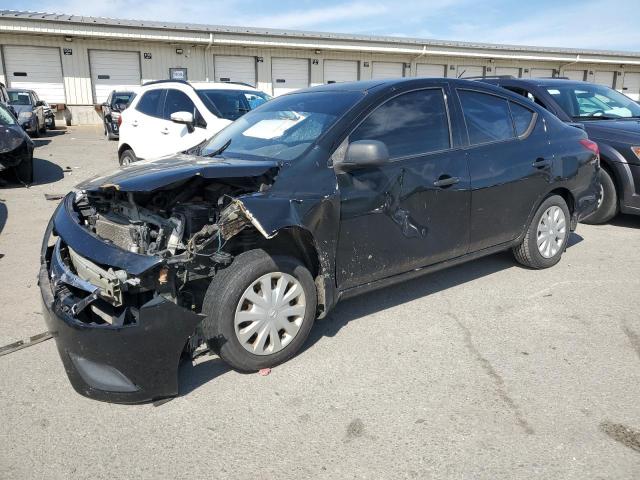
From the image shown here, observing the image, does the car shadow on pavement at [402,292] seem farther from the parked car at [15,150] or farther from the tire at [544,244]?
the parked car at [15,150]

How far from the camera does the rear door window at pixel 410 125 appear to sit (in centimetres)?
363

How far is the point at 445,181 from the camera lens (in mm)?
3865

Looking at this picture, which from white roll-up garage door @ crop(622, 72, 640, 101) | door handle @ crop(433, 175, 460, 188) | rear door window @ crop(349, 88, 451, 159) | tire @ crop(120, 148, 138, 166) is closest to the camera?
rear door window @ crop(349, 88, 451, 159)

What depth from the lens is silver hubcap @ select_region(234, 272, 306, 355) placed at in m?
3.05

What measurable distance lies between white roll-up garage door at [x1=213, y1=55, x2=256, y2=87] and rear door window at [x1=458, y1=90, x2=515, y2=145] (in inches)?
839

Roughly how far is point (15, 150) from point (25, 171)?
518 millimetres

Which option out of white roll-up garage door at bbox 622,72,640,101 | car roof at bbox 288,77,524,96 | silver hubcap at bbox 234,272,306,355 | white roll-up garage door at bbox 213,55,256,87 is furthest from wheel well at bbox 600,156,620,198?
white roll-up garage door at bbox 622,72,640,101

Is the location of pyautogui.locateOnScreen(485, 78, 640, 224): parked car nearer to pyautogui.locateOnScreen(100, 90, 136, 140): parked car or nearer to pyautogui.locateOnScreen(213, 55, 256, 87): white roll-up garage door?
pyautogui.locateOnScreen(100, 90, 136, 140): parked car

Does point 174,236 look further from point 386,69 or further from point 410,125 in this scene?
point 386,69

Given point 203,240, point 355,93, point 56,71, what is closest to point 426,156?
point 355,93

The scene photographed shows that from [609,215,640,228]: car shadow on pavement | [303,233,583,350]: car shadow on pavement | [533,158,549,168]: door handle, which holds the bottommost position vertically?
[609,215,640,228]: car shadow on pavement

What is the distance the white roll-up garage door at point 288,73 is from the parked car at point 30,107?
10.8 m

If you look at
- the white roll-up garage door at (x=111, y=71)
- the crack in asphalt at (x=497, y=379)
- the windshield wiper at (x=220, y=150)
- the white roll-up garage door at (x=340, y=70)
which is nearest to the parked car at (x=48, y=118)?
the white roll-up garage door at (x=111, y=71)

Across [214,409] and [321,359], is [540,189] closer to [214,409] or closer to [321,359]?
[321,359]
